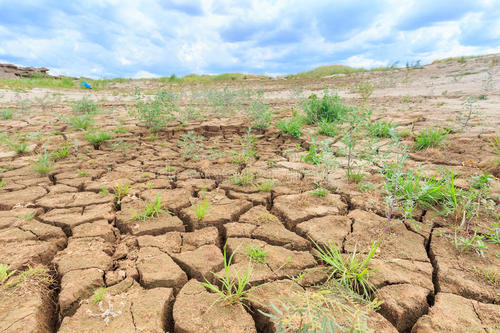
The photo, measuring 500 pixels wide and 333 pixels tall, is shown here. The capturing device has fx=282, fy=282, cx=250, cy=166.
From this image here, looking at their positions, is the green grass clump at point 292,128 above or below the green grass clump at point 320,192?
above

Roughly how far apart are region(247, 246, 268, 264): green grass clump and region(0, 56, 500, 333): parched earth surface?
0.03 metres

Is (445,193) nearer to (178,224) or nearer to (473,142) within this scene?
(473,142)

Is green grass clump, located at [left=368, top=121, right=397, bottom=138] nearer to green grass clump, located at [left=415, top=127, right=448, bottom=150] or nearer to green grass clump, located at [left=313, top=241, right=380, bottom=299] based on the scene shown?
green grass clump, located at [left=415, top=127, right=448, bottom=150]

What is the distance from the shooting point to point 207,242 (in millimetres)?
1821

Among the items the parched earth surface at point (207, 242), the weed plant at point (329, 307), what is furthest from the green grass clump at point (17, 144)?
the weed plant at point (329, 307)

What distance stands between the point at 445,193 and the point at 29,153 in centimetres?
442

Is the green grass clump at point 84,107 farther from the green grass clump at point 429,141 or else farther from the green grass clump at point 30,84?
the green grass clump at point 30,84

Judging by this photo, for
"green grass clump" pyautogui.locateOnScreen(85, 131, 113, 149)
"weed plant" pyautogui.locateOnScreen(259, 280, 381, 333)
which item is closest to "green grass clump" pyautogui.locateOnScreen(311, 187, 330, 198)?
"weed plant" pyautogui.locateOnScreen(259, 280, 381, 333)

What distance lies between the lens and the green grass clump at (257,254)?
1616 mm

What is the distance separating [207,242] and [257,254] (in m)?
0.37

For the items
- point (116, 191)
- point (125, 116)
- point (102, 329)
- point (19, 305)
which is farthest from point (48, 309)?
point (125, 116)

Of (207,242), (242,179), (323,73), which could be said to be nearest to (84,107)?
(242,179)

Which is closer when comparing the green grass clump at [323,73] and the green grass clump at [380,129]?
the green grass clump at [380,129]

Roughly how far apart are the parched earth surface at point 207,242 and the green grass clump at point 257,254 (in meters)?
0.03
